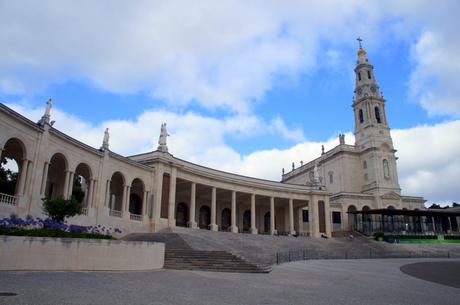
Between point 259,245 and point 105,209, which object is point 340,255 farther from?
point 105,209

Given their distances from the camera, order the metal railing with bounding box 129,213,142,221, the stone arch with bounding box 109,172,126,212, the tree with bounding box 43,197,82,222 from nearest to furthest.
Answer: the tree with bounding box 43,197,82,222, the metal railing with bounding box 129,213,142,221, the stone arch with bounding box 109,172,126,212

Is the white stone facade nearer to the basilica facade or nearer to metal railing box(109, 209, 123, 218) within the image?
the basilica facade

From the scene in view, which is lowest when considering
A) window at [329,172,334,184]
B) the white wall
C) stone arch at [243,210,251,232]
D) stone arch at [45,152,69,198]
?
the white wall

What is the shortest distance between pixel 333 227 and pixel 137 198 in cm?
3611

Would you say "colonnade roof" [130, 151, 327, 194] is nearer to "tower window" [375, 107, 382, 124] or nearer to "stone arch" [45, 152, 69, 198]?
"stone arch" [45, 152, 69, 198]

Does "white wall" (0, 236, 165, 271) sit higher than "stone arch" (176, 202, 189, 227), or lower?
lower

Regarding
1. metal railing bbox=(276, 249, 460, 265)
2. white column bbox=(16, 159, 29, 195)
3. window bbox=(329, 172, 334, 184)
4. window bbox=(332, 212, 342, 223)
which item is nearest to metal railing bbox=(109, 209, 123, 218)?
white column bbox=(16, 159, 29, 195)

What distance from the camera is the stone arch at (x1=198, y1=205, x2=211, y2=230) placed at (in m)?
52.7

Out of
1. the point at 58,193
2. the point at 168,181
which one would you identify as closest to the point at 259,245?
the point at 168,181

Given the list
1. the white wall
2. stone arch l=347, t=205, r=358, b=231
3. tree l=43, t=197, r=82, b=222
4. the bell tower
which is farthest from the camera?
the bell tower

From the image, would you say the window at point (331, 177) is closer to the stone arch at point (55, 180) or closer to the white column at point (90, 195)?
the white column at point (90, 195)

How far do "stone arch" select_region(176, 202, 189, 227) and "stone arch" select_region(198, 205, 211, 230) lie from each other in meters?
2.95

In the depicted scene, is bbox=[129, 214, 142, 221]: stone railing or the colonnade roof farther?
the colonnade roof

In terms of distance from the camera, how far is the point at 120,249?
17844mm
